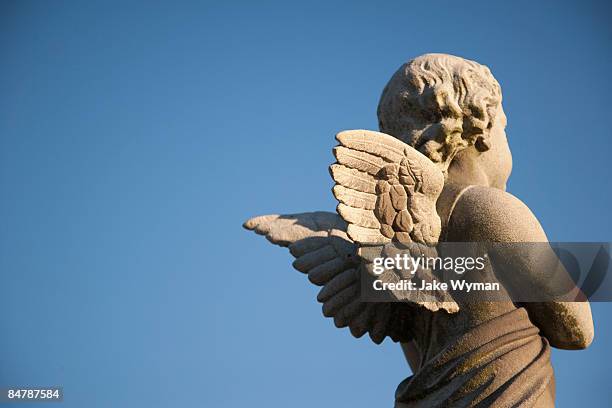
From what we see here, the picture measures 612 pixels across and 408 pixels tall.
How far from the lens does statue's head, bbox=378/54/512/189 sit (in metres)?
5.06

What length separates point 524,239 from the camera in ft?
15.4

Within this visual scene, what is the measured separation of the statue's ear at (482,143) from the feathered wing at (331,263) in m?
1.01

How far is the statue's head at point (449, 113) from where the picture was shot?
5.06 m

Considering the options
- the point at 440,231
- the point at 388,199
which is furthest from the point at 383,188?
the point at 440,231

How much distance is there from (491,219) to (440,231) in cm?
32

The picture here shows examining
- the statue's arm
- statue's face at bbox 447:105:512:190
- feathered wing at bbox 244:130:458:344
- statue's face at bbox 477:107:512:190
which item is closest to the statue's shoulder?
the statue's arm

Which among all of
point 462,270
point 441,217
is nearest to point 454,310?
point 462,270

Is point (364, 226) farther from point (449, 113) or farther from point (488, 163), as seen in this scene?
point (488, 163)

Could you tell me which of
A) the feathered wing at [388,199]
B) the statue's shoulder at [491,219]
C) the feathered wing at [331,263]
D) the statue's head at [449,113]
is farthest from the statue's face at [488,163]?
the feathered wing at [331,263]

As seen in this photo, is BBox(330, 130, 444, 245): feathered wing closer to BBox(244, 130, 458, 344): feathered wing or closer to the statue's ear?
BBox(244, 130, 458, 344): feathered wing

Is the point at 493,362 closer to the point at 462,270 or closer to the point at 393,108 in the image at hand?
the point at 462,270

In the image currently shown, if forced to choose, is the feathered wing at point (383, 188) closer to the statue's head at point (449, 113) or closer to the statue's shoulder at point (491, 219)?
the statue's shoulder at point (491, 219)

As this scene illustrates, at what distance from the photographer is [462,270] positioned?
482cm

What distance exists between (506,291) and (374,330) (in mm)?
892
